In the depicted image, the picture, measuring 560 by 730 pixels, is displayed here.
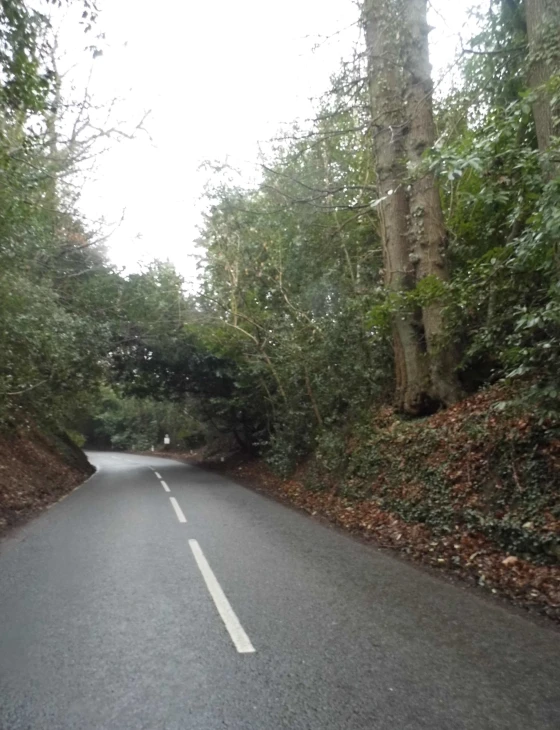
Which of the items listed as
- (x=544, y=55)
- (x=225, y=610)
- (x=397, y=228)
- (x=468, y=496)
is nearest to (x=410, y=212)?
(x=397, y=228)

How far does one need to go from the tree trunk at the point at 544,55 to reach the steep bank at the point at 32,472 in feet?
33.5

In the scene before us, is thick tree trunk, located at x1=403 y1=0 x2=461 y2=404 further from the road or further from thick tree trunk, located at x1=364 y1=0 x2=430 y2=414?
the road

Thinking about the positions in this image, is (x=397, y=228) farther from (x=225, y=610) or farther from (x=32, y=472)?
(x=32, y=472)

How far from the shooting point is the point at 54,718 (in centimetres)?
414

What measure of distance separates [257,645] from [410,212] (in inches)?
399

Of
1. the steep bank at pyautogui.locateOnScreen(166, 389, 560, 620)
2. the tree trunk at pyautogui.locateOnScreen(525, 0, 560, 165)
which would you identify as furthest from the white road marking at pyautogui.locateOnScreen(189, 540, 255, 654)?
the tree trunk at pyautogui.locateOnScreen(525, 0, 560, 165)

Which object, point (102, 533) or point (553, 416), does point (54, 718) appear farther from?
point (102, 533)

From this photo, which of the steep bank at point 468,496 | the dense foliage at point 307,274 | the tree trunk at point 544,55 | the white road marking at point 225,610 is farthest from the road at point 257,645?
the tree trunk at point 544,55

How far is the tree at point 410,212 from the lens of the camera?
11.3 metres

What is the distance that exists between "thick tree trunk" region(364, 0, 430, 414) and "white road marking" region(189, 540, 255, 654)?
656 cm

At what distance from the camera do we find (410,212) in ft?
44.9

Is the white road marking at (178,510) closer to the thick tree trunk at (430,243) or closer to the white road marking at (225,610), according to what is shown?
the white road marking at (225,610)

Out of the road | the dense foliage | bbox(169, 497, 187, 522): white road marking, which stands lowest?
the road

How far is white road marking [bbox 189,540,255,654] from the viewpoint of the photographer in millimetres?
5479
